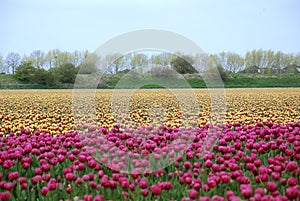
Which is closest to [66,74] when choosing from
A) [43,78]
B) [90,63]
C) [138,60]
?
[43,78]

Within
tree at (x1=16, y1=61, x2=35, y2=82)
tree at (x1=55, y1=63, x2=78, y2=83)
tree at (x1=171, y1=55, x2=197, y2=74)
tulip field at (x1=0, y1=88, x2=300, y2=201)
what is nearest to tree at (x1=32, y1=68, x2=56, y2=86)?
tree at (x1=55, y1=63, x2=78, y2=83)

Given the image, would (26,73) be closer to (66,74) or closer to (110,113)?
(66,74)

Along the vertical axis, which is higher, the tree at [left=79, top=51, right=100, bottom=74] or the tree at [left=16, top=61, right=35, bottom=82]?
the tree at [left=16, top=61, right=35, bottom=82]

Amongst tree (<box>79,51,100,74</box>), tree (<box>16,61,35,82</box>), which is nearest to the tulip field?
tree (<box>79,51,100,74</box>)

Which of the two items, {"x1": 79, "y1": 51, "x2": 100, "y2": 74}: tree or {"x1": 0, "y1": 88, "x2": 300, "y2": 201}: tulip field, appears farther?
{"x1": 79, "y1": 51, "x2": 100, "y2": 74}: tree

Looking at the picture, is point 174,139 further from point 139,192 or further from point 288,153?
point 139,192

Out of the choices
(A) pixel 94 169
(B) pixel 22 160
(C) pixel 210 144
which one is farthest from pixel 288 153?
(B) pixel 22 160

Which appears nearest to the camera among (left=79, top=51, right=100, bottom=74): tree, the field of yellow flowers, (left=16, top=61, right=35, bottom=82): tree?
the field of yellow flowers

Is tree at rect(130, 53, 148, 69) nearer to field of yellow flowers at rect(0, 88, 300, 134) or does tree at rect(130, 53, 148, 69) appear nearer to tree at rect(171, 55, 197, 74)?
tree at rect(171, 55, 197, 74)

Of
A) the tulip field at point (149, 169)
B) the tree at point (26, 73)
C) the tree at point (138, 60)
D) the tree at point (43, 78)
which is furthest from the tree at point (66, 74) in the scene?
the tulip field at point (149, 169)

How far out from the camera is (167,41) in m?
6.84

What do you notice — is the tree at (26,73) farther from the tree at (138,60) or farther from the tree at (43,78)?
the tree at (138,60)

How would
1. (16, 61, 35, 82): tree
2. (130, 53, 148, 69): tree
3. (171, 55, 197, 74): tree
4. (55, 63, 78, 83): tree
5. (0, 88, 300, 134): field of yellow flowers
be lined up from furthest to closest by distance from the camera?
1. (16, 61, 35, 82): tree
2. (55, 63, 78, 83): tree
3. (130, 53, 148, 69): tree
4. (171, 55, 197, 74): tree
5. (0, 88, 300, 134): field of yellow flowers

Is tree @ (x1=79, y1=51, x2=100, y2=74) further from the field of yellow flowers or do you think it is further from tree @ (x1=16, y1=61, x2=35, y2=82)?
tree @ (x1=16, y1=61, x2=35, y2=82)
